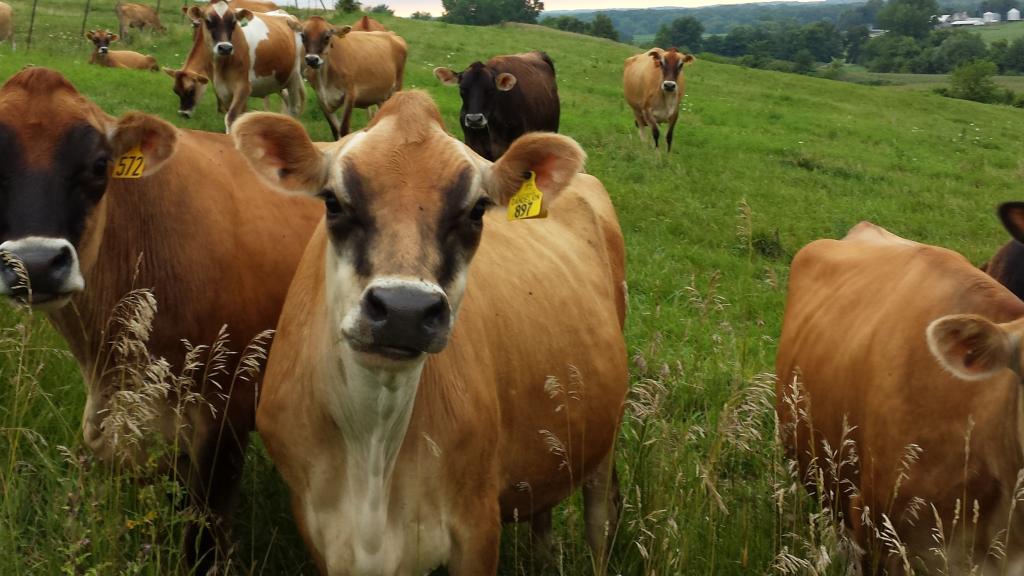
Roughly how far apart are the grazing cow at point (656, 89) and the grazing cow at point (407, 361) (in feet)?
47.2

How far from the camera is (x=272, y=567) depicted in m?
3.90

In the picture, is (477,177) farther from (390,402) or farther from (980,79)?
(980,79)

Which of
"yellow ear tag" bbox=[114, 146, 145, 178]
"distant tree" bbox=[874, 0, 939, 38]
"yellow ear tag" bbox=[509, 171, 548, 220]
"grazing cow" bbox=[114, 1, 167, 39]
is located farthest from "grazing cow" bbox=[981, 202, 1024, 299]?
"distant tree" bbox=[874, 0, 939, 38]

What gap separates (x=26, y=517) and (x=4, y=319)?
192 cm

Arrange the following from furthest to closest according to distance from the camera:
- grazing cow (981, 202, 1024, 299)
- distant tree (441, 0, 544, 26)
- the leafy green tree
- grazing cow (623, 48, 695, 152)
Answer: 1. distant tree (441, 0, 544, 26)
2. the leafy green tree
3. grazing cow (623, 48, 695, 152)
4. grazing cow (981, 202, 1024, 299)

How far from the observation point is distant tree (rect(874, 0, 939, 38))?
114 metres

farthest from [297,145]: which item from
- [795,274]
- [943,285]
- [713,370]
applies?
[713,370]

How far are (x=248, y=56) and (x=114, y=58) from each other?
7623 mm

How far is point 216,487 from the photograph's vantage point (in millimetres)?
4090

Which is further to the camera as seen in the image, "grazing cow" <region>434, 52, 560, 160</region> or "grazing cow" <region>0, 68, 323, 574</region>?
"grazing cow" <region>434, 52, 560, 160</region>

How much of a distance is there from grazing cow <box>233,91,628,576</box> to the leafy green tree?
158 feet

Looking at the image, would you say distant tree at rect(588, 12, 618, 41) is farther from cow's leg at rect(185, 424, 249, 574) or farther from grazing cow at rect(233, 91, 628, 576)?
grazing cow at rect(233, 91, 628, 576)

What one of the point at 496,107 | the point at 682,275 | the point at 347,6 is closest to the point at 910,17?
the point at 347,6

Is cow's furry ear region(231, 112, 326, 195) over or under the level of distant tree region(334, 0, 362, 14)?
over
